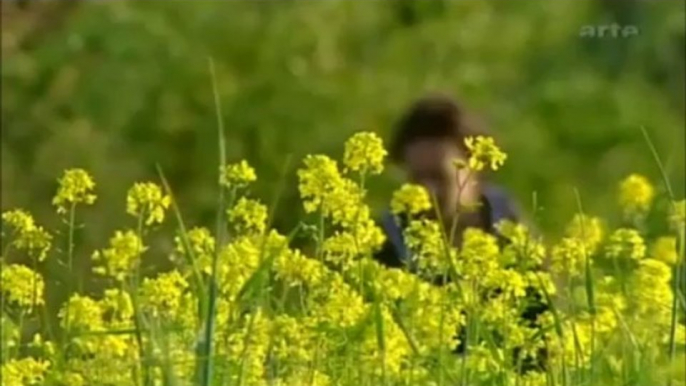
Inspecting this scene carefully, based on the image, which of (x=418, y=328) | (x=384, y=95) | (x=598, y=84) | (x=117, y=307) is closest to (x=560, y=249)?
(x=418, y=328)

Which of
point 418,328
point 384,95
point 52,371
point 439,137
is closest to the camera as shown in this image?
point 52,371

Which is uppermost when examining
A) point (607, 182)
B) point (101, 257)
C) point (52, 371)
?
point (607, 182)

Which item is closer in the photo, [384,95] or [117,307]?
[117,307]

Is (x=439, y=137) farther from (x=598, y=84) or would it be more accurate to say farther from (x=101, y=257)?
(x=598, y=84)

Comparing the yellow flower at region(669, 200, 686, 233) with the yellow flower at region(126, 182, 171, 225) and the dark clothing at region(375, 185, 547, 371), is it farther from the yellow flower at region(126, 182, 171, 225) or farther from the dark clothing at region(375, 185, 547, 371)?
the yellow flower at region(126, 182, 171, 225)

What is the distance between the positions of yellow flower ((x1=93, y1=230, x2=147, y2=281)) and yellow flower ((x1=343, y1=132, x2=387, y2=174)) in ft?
0.86

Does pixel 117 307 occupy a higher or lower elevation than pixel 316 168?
lower

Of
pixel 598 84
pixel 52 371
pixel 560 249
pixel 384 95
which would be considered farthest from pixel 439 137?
pixel 598 84

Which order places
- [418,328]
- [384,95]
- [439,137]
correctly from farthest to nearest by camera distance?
[384,95] < [439,137] < [418,328]

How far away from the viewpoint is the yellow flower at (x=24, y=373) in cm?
238

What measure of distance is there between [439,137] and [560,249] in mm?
1674


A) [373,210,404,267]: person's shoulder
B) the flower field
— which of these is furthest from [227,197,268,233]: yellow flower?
[373,210,404,267]: person's shoulder

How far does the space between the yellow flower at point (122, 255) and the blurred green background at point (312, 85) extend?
14.8ft

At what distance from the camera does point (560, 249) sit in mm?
2660
